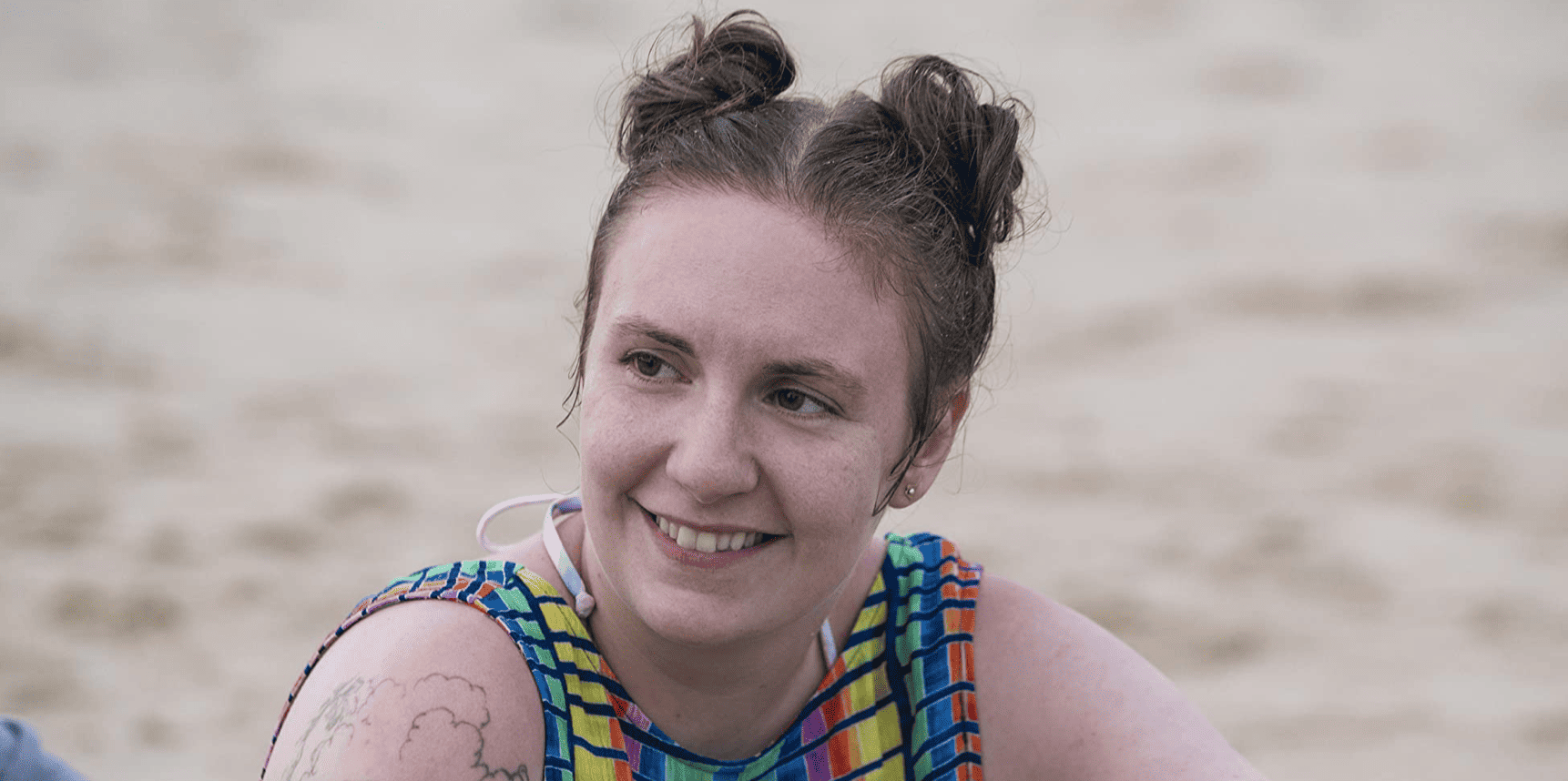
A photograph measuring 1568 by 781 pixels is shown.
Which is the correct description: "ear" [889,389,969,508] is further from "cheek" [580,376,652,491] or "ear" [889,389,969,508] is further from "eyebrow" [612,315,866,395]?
"cheek" [580,376,652,491]

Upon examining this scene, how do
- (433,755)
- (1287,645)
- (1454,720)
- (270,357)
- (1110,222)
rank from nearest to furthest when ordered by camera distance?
1. (433,755)
2. (1454,720)
3. (1287,645)
4. (270,357)
5. (1110,222)

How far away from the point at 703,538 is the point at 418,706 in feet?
1.19

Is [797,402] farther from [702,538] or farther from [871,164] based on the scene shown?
[871,164]

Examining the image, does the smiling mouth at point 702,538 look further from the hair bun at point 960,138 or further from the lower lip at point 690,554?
the hair bun at point 960,138

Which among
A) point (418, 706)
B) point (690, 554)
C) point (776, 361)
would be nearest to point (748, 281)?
point (776, 361)

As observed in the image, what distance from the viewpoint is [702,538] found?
6.04 ft

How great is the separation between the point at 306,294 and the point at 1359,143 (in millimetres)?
4126

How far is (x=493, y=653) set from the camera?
1.86 metres

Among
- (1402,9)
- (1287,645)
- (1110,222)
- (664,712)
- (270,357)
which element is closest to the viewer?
(664,712)

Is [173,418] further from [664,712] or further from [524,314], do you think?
[664,712]

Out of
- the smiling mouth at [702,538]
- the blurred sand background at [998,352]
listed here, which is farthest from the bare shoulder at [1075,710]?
the blurred sand background at [998,352]

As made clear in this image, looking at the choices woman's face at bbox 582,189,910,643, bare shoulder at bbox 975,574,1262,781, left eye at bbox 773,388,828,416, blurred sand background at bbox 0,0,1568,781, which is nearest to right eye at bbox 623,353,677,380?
Answer: woman's face at bbox 582,189,910,643

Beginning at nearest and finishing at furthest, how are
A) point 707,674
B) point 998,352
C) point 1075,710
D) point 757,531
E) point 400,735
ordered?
point 400,735 < point 757,531 < point 707,674 < point 1075,710 < point 998,352

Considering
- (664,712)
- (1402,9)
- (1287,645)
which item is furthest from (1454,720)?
(1402,9)
